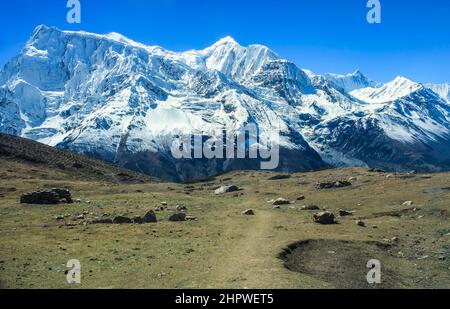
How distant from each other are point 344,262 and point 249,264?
33.6ft

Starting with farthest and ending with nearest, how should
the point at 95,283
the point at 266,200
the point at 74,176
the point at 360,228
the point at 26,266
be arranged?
the point at 74,176 → the point at 266,200 → the point at 360,228 → the point at 26,266 → the point at 95,283

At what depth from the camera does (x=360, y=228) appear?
210 ft

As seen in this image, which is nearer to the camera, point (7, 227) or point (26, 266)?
point (26, 266)

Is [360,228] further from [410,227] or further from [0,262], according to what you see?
[0,262]

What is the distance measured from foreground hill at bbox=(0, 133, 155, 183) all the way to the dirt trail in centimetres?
9064

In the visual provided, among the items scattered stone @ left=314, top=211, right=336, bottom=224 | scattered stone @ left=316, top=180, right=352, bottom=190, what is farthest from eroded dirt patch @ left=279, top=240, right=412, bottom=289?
scattered stone @ left=316, top=180, right=352, bottom=190

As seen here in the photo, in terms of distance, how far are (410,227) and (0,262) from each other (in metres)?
48.2

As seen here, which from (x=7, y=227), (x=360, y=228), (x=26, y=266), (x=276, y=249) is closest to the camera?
(x=26, y=266)

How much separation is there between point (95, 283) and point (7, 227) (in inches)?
1024

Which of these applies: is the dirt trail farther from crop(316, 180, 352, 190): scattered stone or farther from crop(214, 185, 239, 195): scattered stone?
crop(214, 185, 239, 195): scattered stone

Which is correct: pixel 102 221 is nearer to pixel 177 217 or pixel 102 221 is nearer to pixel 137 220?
pixel 137 220

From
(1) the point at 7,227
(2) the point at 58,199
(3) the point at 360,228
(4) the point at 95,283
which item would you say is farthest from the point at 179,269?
(2) the point at 58,199

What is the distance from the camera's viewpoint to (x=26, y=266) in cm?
3912
